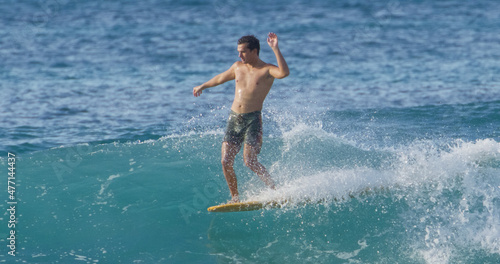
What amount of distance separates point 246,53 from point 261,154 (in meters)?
2.93

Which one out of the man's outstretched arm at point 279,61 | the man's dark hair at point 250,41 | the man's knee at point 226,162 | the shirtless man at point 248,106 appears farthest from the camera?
the man's knee at point 226,162

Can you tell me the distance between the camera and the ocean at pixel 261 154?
26.8 feet

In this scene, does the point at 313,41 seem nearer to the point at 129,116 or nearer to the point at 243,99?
the point at 129,116

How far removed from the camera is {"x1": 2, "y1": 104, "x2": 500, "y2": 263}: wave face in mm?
7965

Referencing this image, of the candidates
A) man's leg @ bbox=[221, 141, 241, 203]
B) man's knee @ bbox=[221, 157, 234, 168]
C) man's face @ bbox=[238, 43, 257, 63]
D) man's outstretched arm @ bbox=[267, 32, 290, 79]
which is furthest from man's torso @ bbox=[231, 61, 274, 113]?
man's knee @ bbox=[221, 157, 234, 168]

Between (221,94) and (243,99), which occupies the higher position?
(243,99)

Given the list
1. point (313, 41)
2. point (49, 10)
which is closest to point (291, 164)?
point (313, 41)

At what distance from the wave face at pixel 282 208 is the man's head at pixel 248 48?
1.76 meters

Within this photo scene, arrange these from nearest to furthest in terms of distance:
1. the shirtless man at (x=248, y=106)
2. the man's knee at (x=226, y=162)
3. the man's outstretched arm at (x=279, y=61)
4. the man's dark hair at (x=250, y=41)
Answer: the man's outstretched arm at (x=279, y=61)
the man's dark hair at (x=250, y=41)
the shirtless man at (x=248, y=106)
the man's knee at (x=226, y=162)

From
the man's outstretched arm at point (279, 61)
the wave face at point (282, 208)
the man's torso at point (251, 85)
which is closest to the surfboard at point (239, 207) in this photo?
the wave face at point (282, 208)

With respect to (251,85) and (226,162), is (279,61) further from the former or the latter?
(226,162)

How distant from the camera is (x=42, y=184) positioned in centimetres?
993

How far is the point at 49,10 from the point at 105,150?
2074cm

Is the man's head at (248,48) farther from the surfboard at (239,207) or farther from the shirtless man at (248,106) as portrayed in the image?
the surfboard at (239,207)
